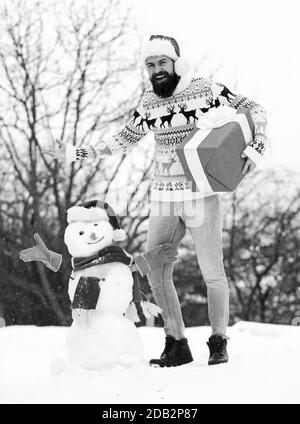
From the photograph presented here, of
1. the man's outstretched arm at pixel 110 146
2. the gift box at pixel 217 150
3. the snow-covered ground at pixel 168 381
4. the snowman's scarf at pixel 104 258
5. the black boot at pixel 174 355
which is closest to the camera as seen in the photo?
the snow-covered ground at pixel 168 381

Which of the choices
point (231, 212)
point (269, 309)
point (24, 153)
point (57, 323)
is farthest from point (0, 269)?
point (269, 309)

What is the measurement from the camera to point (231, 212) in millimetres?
11461

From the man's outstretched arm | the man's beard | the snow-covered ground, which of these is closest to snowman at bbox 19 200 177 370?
the snow-covered ground

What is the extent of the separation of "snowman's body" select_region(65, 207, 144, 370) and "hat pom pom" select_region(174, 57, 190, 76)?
80 centimetres

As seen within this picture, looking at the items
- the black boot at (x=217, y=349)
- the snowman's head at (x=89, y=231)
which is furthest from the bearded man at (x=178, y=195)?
the snowman's head at (x=89, y=231)

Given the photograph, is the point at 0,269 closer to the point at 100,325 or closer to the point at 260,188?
the point at 260,188

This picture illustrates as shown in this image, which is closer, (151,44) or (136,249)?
(151,44)

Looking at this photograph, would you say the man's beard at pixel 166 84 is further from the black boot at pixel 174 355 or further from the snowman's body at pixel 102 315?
the black boot at pixel 174 355

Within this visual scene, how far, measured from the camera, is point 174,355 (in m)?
2.75

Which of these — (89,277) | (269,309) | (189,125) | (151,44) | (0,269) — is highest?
(151,44)

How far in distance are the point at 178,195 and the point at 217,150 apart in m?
0.35

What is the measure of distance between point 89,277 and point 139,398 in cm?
69

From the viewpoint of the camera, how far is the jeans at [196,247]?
266cm
